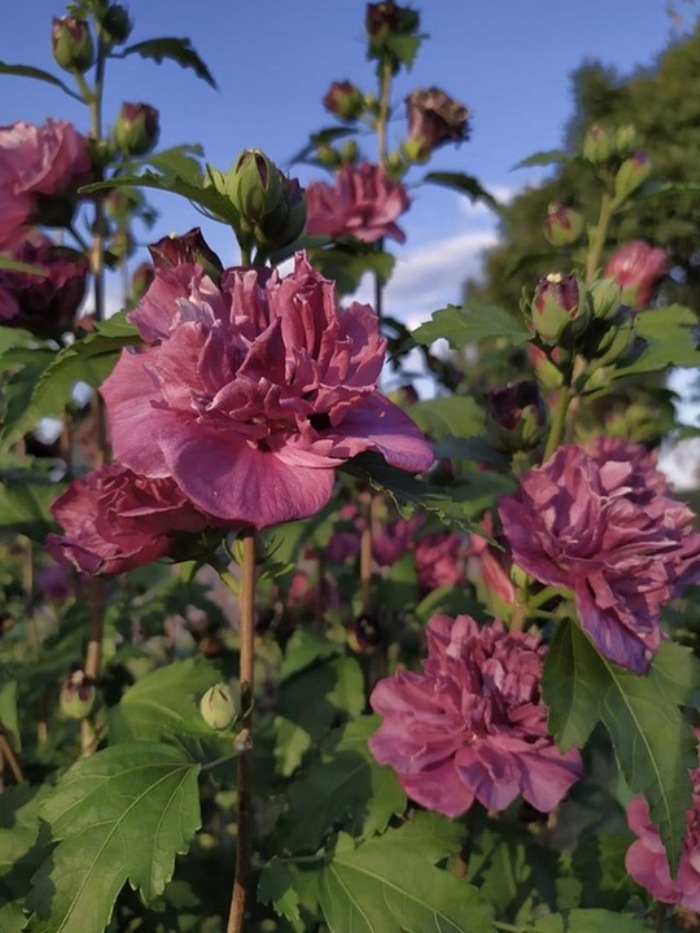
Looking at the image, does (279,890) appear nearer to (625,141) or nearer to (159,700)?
(159,700)

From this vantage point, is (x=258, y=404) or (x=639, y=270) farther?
(x=639, y=270)

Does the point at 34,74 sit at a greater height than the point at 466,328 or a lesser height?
greater

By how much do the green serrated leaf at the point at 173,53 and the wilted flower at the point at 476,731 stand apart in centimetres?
130

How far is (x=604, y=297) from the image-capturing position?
125 cm

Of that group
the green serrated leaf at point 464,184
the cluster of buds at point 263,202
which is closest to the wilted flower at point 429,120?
the green serrated leaf at point 464,184

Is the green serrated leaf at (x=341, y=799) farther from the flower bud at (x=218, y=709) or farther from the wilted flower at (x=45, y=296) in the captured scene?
the wilted flower at (x=45, y=296)

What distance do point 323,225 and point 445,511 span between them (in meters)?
1.45

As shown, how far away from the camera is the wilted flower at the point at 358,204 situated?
85.4 inches

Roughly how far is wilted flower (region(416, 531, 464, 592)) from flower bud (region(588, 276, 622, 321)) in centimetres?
106

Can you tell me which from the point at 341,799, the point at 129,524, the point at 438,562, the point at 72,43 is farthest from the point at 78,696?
the point at 72,43

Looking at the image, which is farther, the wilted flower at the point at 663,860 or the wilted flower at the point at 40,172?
the wilted flower at the point at 40,172

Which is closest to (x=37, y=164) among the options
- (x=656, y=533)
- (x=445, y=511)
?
(x=445, y=511)

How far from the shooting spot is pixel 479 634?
127 centimetres

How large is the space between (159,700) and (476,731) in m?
0.60
